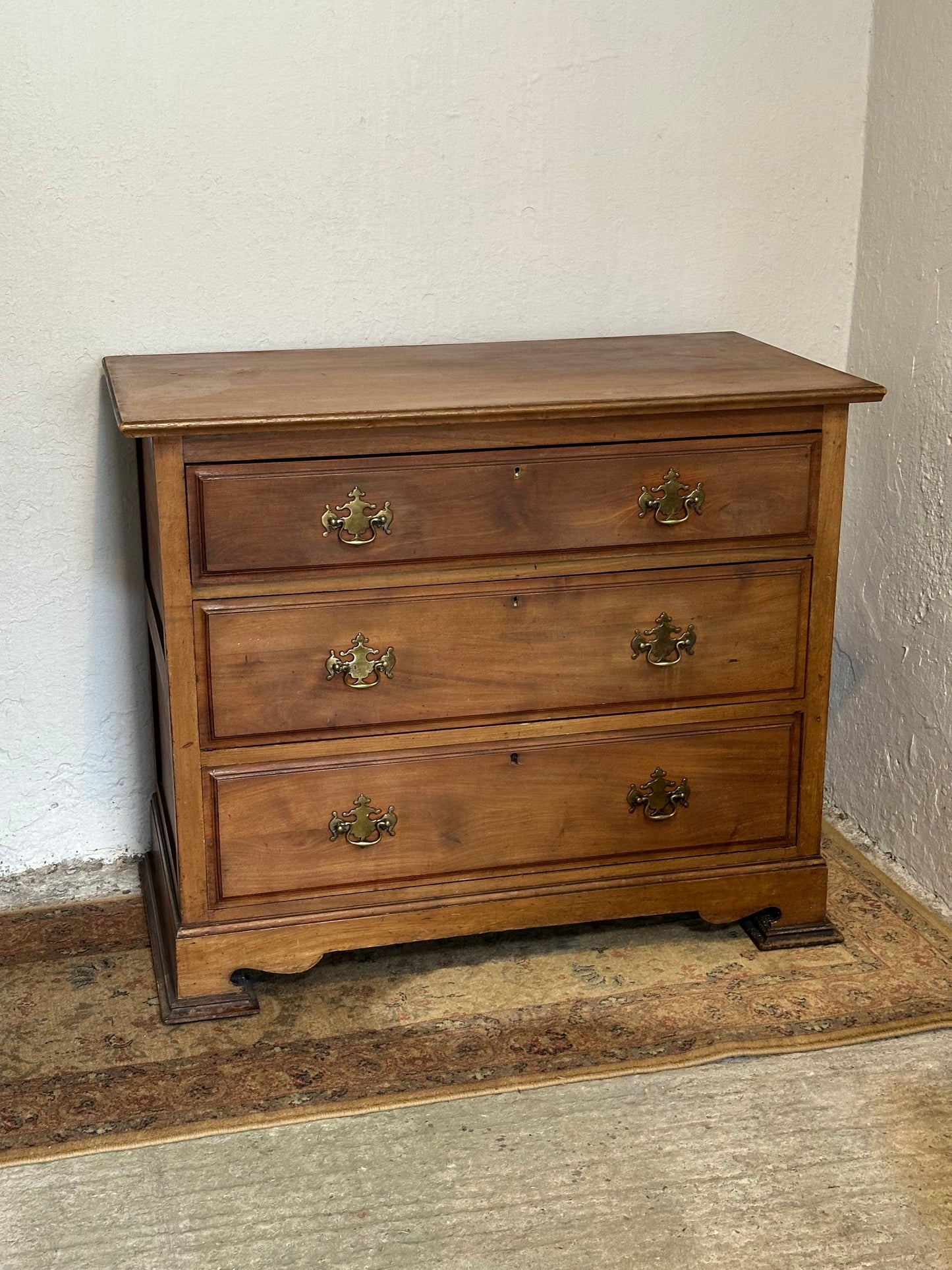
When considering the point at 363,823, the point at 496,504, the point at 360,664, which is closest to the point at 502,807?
the point at 363,823

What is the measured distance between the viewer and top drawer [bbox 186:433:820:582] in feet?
6.66

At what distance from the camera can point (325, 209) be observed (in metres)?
2.48

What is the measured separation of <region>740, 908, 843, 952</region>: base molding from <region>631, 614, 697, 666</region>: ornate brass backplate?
0.53 m

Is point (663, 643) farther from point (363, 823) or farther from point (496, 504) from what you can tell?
point (363, 823)

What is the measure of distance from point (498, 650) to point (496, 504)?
0.24 meters

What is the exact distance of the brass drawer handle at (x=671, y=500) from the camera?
7.13ft

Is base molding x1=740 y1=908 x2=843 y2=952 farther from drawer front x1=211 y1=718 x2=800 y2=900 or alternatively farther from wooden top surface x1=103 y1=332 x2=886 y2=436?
wooden top surface x1=103 y1=332 x2=886 y2=436

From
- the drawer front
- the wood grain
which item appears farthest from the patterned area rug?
the wood grain

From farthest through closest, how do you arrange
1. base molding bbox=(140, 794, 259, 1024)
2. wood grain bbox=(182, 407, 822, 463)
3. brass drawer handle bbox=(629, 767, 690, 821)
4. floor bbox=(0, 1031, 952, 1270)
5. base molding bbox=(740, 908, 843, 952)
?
base molding bbox=(740, 908, 843, 952) → brass drawer handle bbox=(629, 767, 690, 821) → base molding bbox=(140, 794, 259, 1024) → wood grain bbox=(182, 407, 822, 463) → floor bbox=(0, 1031, 952, 1270)

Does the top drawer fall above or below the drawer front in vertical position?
above

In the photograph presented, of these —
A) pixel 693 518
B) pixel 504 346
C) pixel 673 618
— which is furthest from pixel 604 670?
pixel 504 346

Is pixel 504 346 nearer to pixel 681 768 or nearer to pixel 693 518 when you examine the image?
pixel 693 518

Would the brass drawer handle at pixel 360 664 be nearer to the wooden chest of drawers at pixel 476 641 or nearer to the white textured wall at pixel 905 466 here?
the wooden chest of drawers at pixel 476 641

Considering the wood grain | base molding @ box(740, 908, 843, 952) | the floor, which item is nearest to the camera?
the floor
